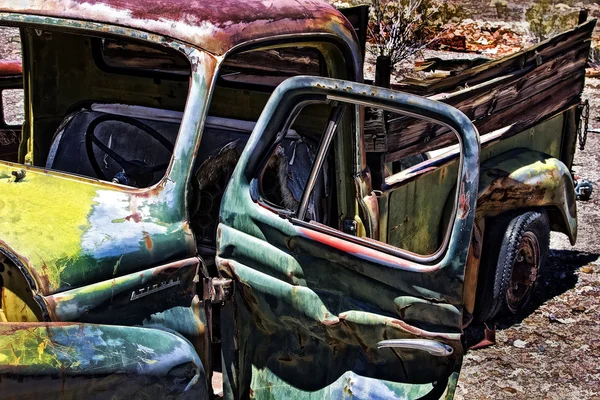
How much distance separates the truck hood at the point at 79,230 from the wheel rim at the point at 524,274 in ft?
9.37

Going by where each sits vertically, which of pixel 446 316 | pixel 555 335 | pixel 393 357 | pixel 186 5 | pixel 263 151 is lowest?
pixel 555 335

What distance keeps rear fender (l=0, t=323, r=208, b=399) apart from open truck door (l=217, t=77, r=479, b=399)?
33 centimetres

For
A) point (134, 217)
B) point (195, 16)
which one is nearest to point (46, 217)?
point (134, 217)

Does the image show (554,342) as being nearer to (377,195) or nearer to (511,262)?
(511,262)

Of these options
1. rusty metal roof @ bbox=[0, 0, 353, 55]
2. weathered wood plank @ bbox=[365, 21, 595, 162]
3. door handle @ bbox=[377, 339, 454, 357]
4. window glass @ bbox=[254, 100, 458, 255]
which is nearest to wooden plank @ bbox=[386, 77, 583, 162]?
weathered wood plank @ bbox=[365, 21, 595, 162]

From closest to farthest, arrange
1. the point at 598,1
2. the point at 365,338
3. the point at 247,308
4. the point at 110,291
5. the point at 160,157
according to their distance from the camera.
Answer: the point at 110,291 < the point at 365,338 < the point at 247,308 < the point at 160,157 < the point at 598,1

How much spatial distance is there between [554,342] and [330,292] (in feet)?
8.18

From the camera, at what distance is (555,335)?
15.7ft

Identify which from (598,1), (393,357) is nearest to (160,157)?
(393,357)

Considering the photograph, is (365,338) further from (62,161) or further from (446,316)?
(62,161)

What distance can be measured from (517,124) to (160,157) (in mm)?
2305

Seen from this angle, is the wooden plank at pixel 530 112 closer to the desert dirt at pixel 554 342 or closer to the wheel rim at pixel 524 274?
the wheel rim at pixel 524 274

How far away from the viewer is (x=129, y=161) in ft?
11.6

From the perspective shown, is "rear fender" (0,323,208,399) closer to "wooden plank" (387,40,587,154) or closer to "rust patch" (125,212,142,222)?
"rust patch" (125,212,142,222)
